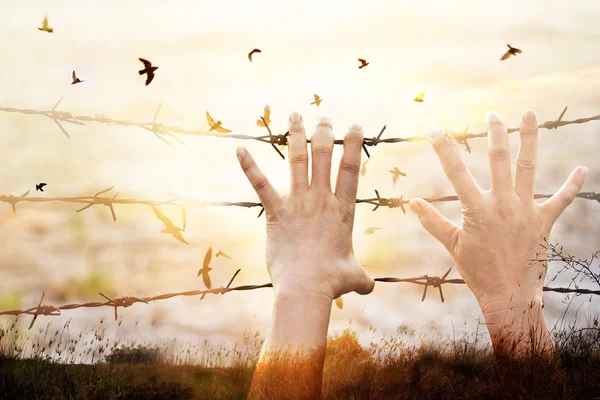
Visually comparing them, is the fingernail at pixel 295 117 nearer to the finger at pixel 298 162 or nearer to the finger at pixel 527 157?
the finger at pixel 298 162

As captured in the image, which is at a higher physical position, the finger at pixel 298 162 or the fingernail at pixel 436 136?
the fingernail at pixel 436 136

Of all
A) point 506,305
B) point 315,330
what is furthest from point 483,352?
point 315,330

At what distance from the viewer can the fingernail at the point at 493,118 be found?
3.06 meters

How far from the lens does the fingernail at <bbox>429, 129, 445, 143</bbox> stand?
3131 mm

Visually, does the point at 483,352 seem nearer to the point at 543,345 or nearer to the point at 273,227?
the point at 543,345

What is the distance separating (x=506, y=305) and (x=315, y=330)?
1.10 meters

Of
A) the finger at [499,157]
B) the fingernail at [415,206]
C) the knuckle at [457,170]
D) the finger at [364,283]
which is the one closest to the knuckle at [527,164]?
the finger at [499,157]

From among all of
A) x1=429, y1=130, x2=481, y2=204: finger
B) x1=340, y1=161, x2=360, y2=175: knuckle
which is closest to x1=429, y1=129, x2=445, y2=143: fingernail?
x1=429, y1=130, x2=481, y2=204: finger

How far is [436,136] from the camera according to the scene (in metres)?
3.14

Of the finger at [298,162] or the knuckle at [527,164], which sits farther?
the knuckle at [527,164]

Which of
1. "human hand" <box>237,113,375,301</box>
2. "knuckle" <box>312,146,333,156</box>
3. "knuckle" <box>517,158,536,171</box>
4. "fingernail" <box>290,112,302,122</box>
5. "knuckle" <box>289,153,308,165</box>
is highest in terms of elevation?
"fingernail" <box>290,112,302,122</box>

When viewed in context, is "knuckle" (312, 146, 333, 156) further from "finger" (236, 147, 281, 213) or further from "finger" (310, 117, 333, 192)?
"finger" (236, 147, 281, 213)

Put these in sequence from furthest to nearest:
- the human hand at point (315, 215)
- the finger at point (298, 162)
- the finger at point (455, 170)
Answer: the finger at point (455, 170) < the finger at point (298, 162) < the human hand at point (315, 215)

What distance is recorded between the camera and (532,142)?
10.2ft
